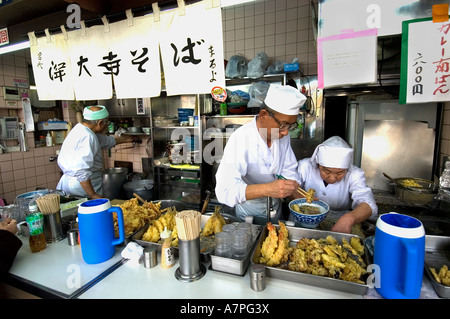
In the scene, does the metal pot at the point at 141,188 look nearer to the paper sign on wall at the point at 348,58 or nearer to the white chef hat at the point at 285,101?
the white chef hat at the point at 285,101

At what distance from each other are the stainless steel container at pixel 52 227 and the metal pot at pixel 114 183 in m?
3.37

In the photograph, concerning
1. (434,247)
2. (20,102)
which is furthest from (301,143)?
(20,102)

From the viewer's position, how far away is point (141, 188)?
16.5 ft

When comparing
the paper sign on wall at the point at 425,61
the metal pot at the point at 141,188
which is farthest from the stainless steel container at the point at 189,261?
the metal pot at the point at 141,188

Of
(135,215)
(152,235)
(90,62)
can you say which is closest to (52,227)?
(135,215)

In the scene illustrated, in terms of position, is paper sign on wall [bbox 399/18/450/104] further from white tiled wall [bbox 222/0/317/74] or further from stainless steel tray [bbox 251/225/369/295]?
white tiled wall [bbox 222/0/317/74]

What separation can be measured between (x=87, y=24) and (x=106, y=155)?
4450 mm

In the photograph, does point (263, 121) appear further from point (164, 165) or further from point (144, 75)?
point (164, 165)

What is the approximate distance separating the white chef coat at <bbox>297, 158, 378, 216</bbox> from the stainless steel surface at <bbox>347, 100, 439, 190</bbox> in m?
1.37

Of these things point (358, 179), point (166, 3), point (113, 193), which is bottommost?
point (113, 193)

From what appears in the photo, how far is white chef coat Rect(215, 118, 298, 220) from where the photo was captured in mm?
2061

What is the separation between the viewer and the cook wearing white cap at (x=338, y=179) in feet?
7.30

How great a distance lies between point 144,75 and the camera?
2342 mm

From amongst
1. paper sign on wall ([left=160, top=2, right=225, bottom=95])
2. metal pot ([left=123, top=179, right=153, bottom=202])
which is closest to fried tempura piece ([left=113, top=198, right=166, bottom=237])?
paper sign on wall ([left=160, top=2, right=225, bottom=95])
